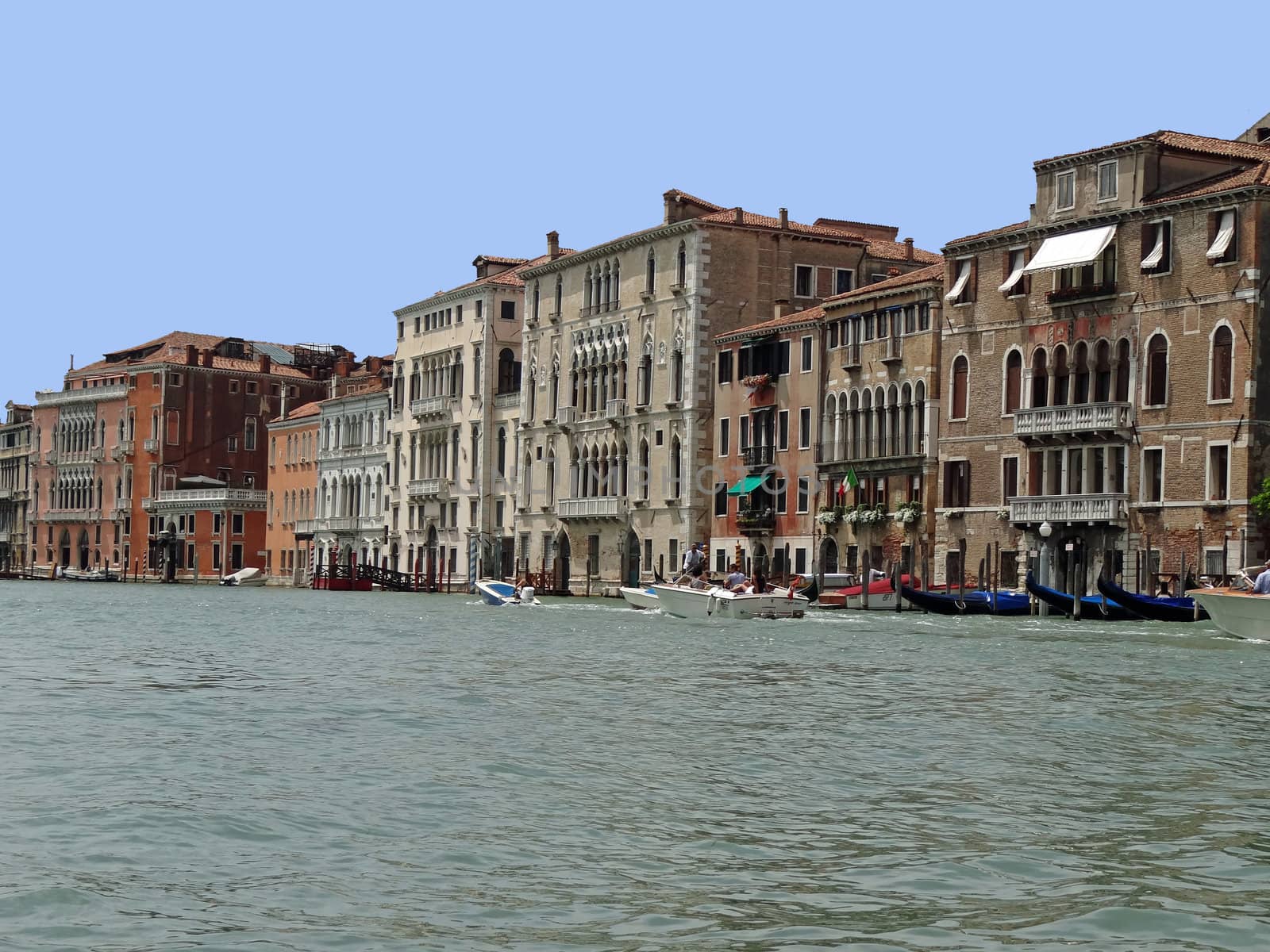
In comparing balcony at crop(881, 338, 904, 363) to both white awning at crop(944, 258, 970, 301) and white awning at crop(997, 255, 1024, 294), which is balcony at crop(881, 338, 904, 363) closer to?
white awning at crop(944, 258, 970, 301)

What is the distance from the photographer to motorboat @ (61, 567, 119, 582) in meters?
92.1

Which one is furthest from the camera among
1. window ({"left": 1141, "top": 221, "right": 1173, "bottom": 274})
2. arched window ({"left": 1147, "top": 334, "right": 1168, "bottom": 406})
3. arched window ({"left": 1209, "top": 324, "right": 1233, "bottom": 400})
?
arched window ({"left": 1147, "top": 334, "right": 1168, "bottom": 406})

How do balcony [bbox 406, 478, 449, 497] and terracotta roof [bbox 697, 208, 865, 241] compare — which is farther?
balcony [bbox 406, 478, 449, 497]

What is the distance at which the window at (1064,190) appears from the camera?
43594mm

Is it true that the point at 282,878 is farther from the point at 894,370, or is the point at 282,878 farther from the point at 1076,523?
the point at 894,370

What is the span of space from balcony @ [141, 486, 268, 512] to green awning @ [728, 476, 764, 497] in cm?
3911

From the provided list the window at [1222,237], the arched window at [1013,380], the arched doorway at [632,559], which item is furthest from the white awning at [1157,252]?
the arched doorway at [632,559]

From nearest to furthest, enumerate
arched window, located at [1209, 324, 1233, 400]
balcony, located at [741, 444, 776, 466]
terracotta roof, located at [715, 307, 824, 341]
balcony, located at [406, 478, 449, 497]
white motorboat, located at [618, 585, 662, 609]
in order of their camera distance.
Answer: arched window, located at [1209, 324, 1233, 400], white motorboat, located at [618, 585, 662, 609], terracotta roof, located at [715, 307, 824, 341], balcony, located at [741, 444, 776, 466], balcony, located at [406, 478, 449, 497]

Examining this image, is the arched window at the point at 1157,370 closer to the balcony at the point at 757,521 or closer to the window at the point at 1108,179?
the window at the point at 1108,179

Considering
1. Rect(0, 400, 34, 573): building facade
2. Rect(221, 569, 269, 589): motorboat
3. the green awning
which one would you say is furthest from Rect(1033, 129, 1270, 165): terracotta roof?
Rect(0, 400, 34, 573): building facade

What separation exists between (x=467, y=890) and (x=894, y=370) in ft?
134

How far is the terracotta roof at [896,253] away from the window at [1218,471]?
19.3 meters

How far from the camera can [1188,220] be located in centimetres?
4059

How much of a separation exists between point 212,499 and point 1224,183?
190 ft
